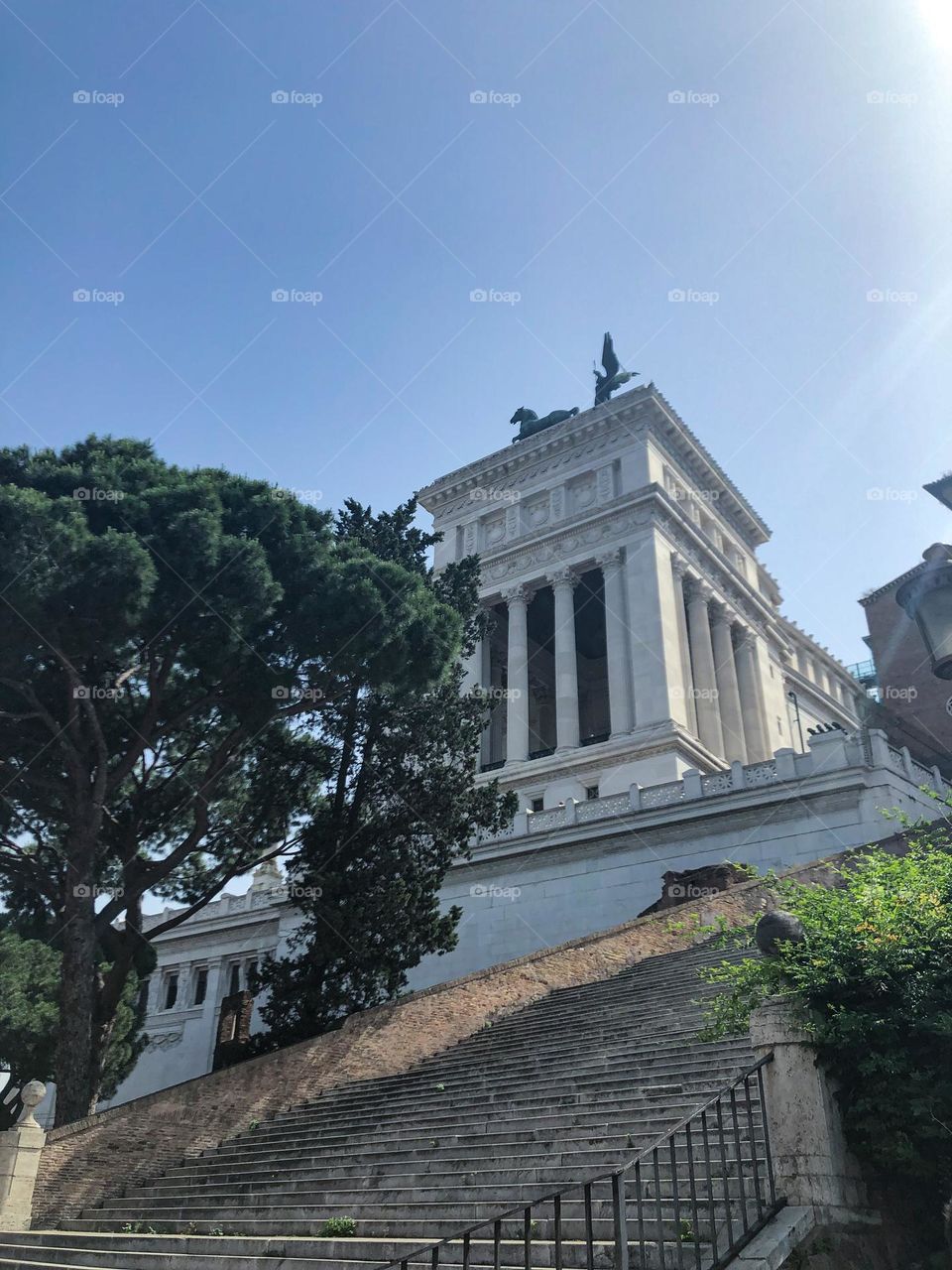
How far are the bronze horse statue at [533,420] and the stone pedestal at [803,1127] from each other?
40.5 metres

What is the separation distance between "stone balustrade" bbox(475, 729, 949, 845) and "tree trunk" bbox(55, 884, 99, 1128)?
410 inches

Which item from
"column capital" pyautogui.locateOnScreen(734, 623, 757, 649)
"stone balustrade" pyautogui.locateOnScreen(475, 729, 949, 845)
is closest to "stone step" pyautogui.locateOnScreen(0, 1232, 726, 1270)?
"stone balustrade" pyautogui.locateOnScreen(475, 729, 949, 845)

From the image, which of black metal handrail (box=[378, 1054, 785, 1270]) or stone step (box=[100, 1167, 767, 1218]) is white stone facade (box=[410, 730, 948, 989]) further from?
black metal handrail (box=[378, 1054, 785, 1270])

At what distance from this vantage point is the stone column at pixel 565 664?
119 feet

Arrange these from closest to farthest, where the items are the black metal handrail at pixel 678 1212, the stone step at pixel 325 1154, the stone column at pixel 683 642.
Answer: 1. the black metal handrail at pixel 678 1212
2. the stone step at pixel 325 1154
3. the stone column at pixel 683 642

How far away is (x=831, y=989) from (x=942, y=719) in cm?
3515

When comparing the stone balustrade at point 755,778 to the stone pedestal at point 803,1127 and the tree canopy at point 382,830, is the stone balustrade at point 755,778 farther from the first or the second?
the stone pedestal at point 803,1127

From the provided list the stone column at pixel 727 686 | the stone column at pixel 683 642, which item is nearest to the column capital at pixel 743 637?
the stone column at pixel 727 686

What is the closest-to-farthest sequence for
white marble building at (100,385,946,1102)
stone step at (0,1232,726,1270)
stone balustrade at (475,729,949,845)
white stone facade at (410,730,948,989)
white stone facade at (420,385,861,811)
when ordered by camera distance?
stone step at (0,1232,726,1270)
white stone facade at (410,730,948,989)
stone balustrade at (475,729,949,845)
white marble building at (100,385,946,1102)
white stone facade at (420,385,861,811)

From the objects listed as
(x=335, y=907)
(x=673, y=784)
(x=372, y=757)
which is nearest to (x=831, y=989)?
(x=335, y=907)

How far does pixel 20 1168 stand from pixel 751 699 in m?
35.0

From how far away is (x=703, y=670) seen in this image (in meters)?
39.4

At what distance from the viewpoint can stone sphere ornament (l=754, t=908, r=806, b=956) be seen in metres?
6.98

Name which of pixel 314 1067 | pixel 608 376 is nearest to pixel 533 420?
pixel 608 376
